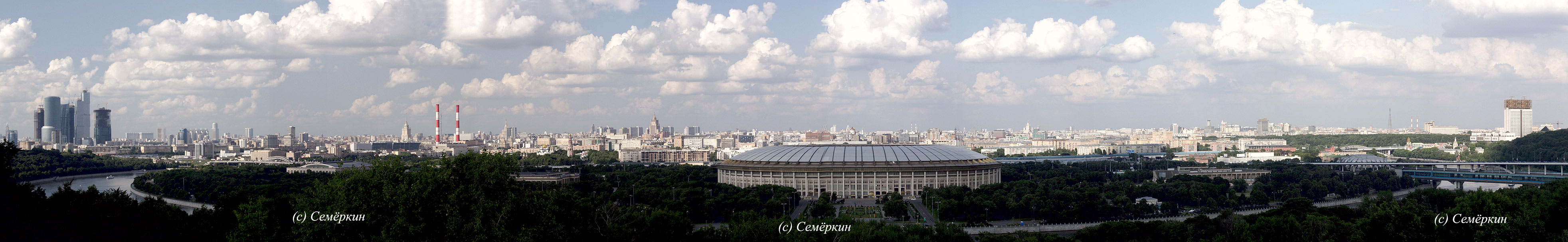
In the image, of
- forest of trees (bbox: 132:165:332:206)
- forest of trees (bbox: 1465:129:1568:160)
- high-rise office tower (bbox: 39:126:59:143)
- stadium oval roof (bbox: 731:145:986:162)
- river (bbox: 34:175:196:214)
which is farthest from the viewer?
high-rise office tower (bbox: 39:126:59:143)

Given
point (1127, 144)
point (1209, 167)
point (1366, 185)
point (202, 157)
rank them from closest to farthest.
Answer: point (1366, 185) → point (1209, 167) → point (202, 157) → point (1127, 144)

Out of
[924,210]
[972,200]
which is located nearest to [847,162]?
[924,210]

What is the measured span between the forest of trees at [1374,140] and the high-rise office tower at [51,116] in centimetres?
20981

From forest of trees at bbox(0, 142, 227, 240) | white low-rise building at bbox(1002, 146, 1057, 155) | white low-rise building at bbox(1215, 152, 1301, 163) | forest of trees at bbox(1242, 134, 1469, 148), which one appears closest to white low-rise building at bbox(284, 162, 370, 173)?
forest of trees at bbox(0, 142, 227, 240)

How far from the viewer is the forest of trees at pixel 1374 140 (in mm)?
150000

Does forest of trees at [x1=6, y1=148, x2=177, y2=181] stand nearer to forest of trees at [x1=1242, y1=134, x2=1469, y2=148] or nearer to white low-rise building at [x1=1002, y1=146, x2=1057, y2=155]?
white low-rise building at [x1=1002, y1=146, x2=1057, y2=155]

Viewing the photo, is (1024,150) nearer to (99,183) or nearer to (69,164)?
(99,183)

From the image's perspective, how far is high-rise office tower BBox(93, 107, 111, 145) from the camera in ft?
588

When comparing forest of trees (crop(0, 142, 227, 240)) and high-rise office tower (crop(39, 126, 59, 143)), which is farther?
high-rise office tower (crop(39, 126, 59, 143))

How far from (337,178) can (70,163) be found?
99.2 m

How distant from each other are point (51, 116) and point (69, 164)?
291 feet

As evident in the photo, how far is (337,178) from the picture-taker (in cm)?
2477

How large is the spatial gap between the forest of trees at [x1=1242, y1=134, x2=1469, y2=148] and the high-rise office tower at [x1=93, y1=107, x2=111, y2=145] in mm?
209580

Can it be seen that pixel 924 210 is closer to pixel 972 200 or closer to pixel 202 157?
pixel 972 200
